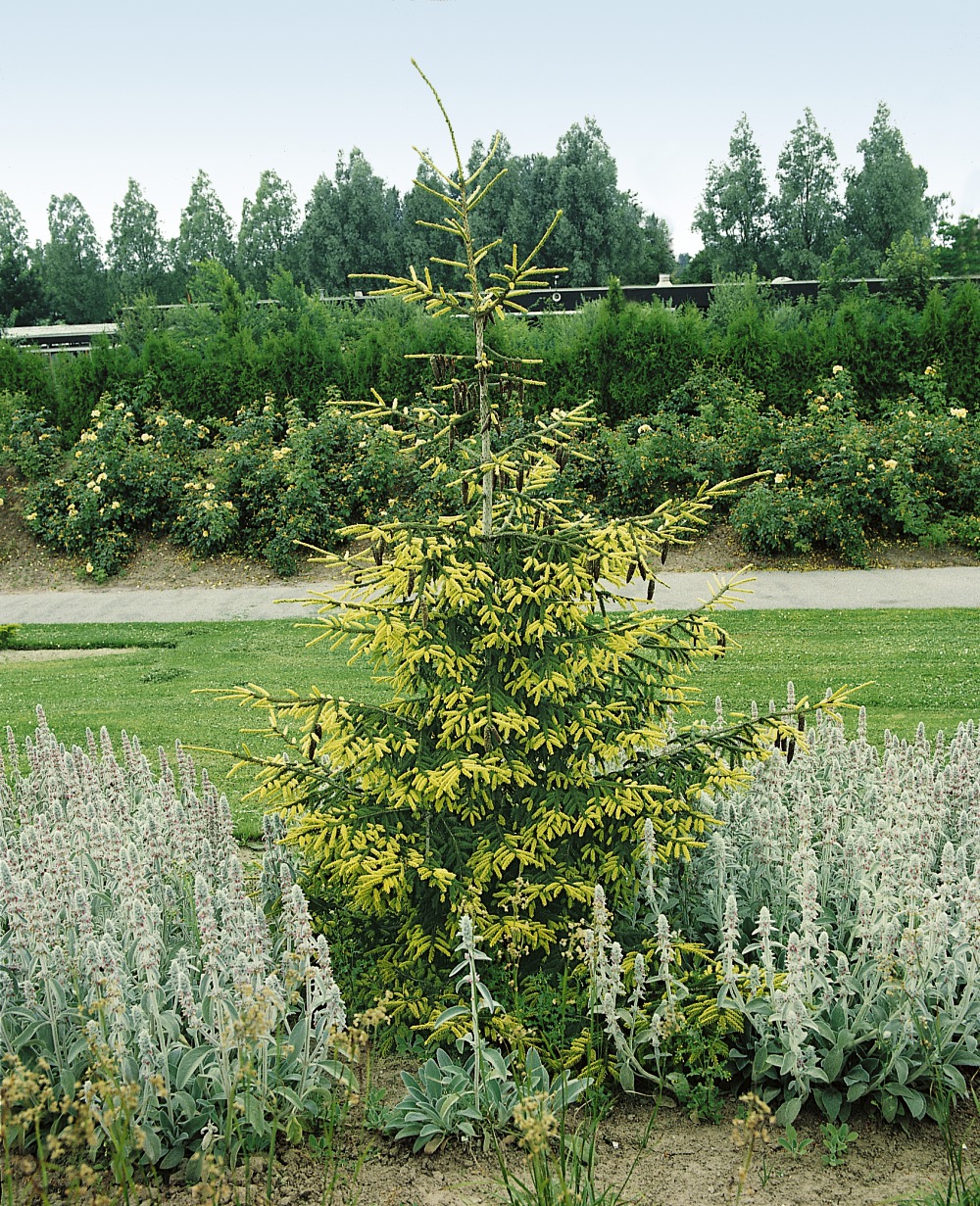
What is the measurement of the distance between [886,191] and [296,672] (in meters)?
40.2

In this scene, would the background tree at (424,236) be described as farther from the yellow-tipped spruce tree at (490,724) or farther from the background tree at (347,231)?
the yellow-tipped spruce tree at (490,724)

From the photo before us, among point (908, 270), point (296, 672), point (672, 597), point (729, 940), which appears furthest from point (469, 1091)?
point (908, 270)

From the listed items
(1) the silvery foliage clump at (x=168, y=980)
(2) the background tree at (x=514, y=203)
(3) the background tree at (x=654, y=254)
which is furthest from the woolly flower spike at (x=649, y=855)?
(3) the background tree at (x=654, y=254)

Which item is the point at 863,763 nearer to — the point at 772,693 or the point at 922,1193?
the point at 922,1193

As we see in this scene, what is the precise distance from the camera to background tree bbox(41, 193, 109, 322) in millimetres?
48031

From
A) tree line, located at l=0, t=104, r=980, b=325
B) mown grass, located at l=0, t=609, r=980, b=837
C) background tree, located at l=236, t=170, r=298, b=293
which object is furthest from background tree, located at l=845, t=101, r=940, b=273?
mown grass, located at l=0, t=609, r=980, b=837

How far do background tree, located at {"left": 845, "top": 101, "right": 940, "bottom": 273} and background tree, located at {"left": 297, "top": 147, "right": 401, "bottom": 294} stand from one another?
60.8 feet

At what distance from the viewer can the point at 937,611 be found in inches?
378

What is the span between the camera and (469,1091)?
286cm

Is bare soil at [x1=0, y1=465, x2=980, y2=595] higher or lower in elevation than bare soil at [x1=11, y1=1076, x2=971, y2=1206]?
higher

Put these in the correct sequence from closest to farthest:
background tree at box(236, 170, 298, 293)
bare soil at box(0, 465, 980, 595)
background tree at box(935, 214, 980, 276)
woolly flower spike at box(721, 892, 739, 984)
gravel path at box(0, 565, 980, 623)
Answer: woolly flower spike at box(721, 892, 739, 984), gravel path at box(0, 565, 980, 623), bare soil at box(0, 465, 980, 595), background tree at box(935, 214, 980, 276), background tree at box(236, 170, 298, 293)

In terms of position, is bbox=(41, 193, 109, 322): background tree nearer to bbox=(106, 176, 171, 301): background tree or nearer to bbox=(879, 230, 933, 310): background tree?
bbox=(106, 176, 171, 301): background tree

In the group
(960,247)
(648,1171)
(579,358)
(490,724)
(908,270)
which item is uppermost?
(960,247)

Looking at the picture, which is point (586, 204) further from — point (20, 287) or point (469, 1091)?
point (469, 1091)
